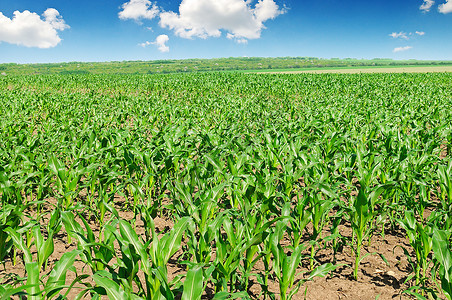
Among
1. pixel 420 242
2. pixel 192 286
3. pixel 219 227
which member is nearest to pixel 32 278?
pixel 192 286

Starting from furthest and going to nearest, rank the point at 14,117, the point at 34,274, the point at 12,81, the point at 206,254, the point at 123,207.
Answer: the point at 12,81 < the point at 14,117 < the point at 123,207 < the point at 206,254 < the point at 34,274

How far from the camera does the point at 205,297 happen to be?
2756 millimetres

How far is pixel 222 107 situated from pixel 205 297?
9473mm

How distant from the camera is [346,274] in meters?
3.13

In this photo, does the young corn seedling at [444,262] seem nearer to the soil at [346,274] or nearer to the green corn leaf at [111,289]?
the soil at [346,274]

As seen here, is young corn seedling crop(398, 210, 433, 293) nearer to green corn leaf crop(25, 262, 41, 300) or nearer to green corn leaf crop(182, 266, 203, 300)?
green corn leaf crop(182, 266, 203, 300)

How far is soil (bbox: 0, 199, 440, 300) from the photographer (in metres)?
2.82

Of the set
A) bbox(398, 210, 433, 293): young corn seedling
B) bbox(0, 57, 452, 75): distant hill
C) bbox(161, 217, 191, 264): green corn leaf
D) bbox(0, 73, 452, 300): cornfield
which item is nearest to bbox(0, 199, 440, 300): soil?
bbox(0, 73, 452, 300): cornfield

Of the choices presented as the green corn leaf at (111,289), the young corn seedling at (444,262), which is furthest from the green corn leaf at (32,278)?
the young corn seedling at (444,262)

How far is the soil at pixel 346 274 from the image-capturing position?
2.82m

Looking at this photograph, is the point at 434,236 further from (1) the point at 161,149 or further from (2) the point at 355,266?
(1) the point at 161,149

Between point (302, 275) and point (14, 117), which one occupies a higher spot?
point (14, 117)

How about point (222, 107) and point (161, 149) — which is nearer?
point (161, 149)

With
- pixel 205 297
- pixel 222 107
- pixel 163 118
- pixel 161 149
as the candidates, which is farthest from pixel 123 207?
pixel 222 107
